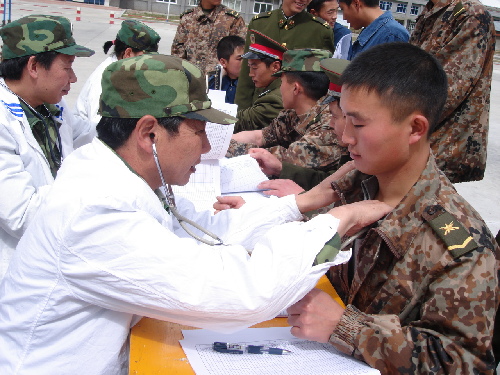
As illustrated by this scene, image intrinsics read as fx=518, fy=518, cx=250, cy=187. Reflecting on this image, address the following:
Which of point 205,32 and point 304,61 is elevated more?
point 304,61

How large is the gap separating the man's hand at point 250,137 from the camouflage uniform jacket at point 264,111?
0.74 feet

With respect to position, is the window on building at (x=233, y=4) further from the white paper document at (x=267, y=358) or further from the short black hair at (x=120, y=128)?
the white paper document at (x=267, y=358)

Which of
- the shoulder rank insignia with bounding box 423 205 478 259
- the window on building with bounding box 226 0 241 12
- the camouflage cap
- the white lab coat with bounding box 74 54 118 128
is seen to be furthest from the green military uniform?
the window on building with bounding box 226 0 241 12

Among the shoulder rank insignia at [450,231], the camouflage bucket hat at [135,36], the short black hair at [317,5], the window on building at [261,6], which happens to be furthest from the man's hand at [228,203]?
the window on building at [261,6]

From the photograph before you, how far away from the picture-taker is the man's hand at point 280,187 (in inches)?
103

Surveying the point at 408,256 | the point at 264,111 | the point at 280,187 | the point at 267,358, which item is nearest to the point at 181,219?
the point at 267,358

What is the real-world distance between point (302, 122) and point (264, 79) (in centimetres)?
90

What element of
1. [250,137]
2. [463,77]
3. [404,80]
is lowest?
[250,137]

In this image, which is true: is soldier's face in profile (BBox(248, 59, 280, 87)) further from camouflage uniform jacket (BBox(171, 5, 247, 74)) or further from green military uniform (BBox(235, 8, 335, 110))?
camouflage uniform jacket (BBox(171, 5, 247, 74))

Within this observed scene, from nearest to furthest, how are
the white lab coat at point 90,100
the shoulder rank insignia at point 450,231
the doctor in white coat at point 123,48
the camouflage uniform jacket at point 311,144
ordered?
the shoulder rank insignia at point 450,231 < the camouflage uniform jacket at point 311,144 < the white lab coat at point 90,100 < the doctor in white coat at point 123,48

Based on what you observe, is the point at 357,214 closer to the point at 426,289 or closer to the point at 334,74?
the point at 426,289

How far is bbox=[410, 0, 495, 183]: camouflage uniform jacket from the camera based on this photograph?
2.69 meters

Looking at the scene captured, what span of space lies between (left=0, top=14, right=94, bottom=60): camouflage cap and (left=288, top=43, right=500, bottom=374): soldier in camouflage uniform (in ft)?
5.50

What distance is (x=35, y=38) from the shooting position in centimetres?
257
